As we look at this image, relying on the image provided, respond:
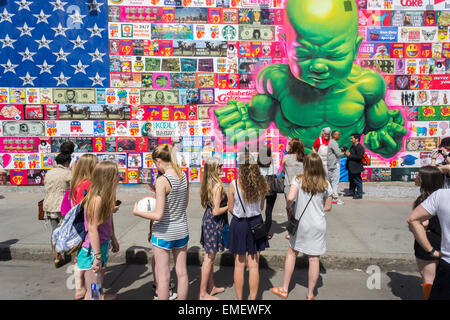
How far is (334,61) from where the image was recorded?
28.8ft

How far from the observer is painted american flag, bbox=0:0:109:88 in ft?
28.1

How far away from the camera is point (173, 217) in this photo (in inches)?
126

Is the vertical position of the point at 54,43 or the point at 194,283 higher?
the point at 54,43

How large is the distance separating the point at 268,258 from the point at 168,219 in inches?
83.3

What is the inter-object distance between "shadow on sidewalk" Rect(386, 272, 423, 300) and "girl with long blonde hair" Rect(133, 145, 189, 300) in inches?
107

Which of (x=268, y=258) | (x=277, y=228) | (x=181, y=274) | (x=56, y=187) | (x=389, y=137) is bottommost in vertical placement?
(x=268, y=258)

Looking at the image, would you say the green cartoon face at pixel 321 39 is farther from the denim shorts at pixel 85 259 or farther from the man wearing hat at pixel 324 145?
the denim shorts at pixel 85 259

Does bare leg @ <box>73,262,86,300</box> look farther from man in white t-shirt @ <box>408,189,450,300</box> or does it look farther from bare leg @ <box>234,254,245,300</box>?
man in white t-shirt @ <box>408,189,450,300</box>

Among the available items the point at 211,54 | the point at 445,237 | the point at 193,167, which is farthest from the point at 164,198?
the point at 211,54

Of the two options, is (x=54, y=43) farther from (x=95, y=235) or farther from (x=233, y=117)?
(x=95, y=235)

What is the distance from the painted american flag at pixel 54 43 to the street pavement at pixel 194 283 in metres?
5.68

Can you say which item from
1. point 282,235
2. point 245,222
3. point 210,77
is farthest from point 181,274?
point 210,77

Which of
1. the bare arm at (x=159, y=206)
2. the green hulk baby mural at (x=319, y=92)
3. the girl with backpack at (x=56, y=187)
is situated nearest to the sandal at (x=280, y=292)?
the bare arm at (x=159, y=206)

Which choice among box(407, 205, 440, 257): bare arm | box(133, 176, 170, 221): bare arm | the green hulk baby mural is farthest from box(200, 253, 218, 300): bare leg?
the green hulk baby mural
